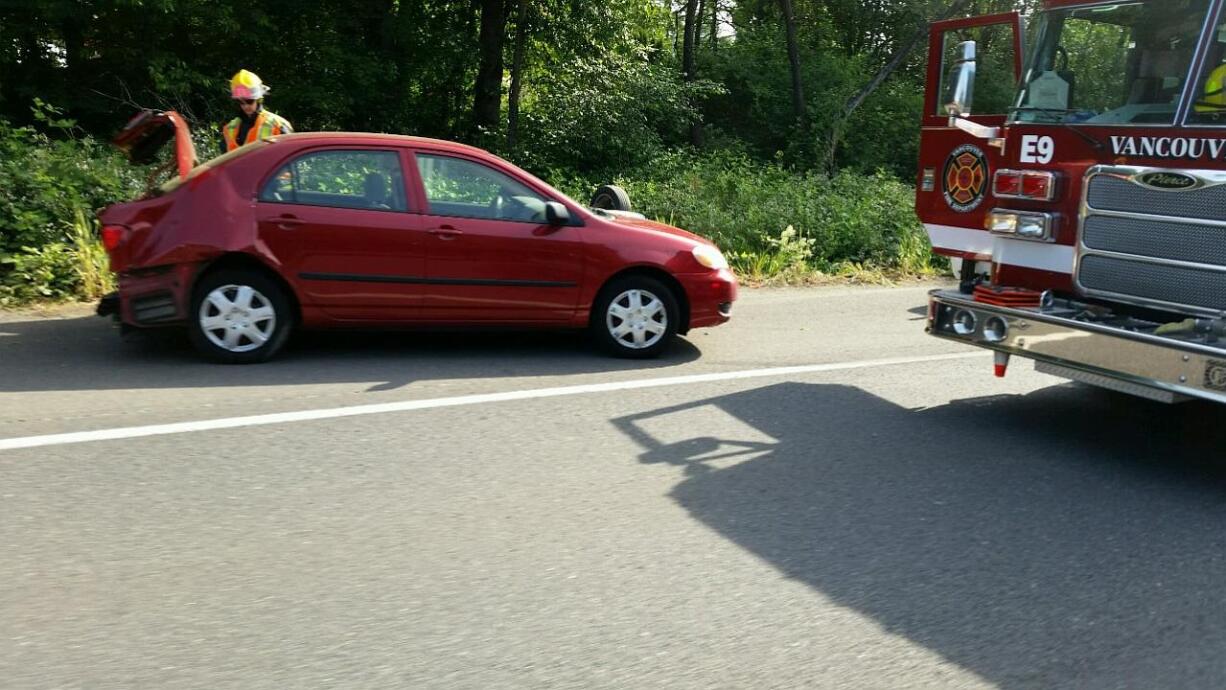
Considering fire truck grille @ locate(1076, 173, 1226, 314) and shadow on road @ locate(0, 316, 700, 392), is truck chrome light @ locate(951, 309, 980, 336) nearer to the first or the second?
fire truck grille @ locate(1076, 173, 1226, 314)

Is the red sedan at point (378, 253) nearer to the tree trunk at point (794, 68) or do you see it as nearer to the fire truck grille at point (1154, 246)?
the fire truck grille at point (1154, 246)

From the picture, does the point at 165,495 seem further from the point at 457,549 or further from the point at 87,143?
the point at 87,143

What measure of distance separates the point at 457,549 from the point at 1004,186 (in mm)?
3710

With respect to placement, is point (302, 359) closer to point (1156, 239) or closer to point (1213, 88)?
point (1156, 239)

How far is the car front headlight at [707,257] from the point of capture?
8023mm

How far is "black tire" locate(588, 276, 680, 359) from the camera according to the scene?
781cm

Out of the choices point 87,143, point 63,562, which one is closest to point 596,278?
point 63,562

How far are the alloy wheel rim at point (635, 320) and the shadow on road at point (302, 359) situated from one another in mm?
162

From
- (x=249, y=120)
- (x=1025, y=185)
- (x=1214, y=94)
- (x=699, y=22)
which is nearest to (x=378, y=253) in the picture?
(x=249, y=120)

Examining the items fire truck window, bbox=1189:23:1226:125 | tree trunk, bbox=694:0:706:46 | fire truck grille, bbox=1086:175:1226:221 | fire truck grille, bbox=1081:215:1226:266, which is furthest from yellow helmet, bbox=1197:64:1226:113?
tree trunk, bbox=694:0:706:46

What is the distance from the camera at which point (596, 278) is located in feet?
25.5

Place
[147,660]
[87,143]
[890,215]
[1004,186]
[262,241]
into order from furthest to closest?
[890,215]
[87,143]
[262,241]
[1004,186]
[147,660]

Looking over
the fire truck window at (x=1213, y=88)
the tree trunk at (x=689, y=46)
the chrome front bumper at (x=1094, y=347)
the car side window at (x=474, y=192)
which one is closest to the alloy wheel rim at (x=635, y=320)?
the car side window at (x=474, y=192)

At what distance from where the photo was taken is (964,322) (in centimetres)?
612
